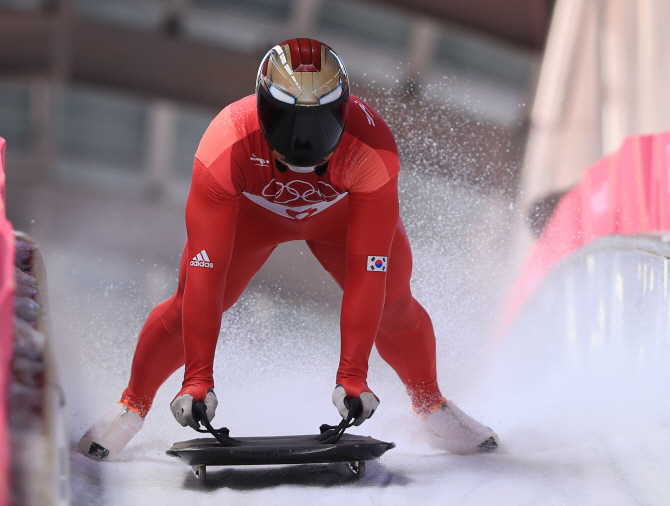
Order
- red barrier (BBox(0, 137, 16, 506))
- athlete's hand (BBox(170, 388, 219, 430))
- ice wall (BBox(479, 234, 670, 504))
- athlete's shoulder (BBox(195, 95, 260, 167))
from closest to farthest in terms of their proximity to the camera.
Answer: red barrier (BBox(0, 137, 16, 506)) < athlete's hand (BBox(170, 388, 219, 430)) < athlete's shoulder (BBox(195, 95, 260, 167)) < ice wall (BBox(479, 234, 670, 504))

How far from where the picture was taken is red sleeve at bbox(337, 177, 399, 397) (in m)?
2.28

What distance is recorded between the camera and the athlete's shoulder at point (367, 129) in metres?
2.31

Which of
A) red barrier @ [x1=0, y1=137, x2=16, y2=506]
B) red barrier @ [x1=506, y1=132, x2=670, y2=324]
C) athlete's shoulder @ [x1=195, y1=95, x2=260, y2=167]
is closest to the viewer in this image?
red barrier @ [x1=0, y1=137, x2=16, y2=506]

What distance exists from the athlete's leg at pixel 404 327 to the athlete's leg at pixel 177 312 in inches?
9.1

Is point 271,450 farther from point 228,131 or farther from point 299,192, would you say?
point 228,131

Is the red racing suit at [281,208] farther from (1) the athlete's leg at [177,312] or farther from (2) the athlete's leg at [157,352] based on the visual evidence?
(2) the athlete's leg at [157,352]

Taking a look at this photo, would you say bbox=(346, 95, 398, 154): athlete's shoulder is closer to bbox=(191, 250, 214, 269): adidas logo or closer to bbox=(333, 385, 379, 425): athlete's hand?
bbox=(191, 250, 214, 269): adidas logo

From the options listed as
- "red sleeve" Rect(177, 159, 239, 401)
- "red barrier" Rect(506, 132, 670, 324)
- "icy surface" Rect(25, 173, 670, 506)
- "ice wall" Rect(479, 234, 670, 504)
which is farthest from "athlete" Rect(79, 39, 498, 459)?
"red barrier" Rect(506, 132, 670, 324)

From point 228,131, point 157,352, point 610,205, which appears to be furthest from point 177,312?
point 610,205

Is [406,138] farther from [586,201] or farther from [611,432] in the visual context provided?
[611,432]

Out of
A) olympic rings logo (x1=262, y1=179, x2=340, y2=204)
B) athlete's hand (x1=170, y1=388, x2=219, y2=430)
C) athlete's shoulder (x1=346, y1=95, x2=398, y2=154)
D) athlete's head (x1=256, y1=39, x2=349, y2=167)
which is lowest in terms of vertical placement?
athlete's hand (x1=170, y1=388, x2=219, y2=430)

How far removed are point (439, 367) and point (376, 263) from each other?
198 centimetres

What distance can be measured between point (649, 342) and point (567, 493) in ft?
3.70

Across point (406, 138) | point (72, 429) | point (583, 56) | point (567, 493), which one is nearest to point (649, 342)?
point (567, 493)
